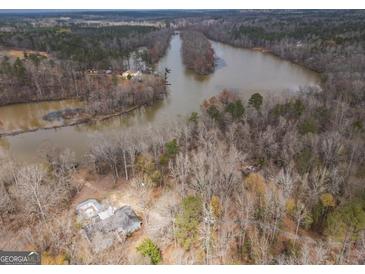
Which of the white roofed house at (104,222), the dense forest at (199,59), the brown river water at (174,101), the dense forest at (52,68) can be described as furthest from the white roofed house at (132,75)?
the white roofed house at (104,222)

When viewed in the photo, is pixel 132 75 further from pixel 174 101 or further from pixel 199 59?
pixel 199 59

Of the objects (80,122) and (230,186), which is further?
(80,122)

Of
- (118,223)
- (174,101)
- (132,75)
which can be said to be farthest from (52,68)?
(118,223)

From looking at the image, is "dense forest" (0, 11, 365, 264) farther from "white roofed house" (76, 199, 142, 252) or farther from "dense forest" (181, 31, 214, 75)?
"dense forest" (181, 31, 214, 75)

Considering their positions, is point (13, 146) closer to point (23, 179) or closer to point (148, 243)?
point (23, 179)

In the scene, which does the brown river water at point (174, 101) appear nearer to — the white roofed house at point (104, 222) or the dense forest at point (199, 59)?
the dense forest at point (199, 59)

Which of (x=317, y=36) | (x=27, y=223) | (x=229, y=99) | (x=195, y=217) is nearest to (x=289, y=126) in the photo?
(x=229, y=99)
